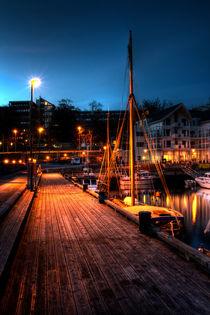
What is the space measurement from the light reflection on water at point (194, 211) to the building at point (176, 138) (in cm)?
1985

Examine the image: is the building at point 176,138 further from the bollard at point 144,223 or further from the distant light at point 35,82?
the bollard at point 144,223

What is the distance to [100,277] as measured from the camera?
4164 millimetres

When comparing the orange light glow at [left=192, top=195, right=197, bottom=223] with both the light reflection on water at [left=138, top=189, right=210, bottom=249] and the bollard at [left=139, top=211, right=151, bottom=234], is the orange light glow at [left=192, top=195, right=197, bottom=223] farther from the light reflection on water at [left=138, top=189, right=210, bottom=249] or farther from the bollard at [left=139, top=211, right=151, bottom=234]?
the bollard at [left=139, top=211, right=151, bottom=234]

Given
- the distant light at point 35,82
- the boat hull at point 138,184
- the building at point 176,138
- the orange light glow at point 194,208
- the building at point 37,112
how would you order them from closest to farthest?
the distant light at point 35,82 → the orange light glow at point 194,208 → the boat hull at point 138,184 → the building at point 176,138 → the building at point 37,112

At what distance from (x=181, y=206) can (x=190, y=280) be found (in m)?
22.9

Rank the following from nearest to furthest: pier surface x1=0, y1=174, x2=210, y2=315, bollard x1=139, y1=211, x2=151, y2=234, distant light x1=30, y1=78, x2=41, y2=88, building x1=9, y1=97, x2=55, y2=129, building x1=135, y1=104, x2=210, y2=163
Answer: pier surface x1=0, y1=174, x2=210, y2=315
bollard x1=139, y1=211, x2=151, y2=234
distant light x1=30, y1=78, x2=41, y2=88
building x1=135, y1=104, x2=210, y2=163
building x1=9, y1=97, x2=55, y2=129

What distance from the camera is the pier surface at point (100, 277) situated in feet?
10.9

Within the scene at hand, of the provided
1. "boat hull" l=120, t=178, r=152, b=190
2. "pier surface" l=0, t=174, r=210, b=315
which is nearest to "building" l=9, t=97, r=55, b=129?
"boat hull" l=120, t=178, r=152, b=190

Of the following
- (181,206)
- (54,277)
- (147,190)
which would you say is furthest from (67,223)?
(147,190)

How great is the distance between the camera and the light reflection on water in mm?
14820

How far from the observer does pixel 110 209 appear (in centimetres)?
1065

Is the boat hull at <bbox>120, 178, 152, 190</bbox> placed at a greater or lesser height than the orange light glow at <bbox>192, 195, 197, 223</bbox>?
greater

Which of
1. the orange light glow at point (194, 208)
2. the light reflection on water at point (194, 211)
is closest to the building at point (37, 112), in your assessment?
the light reflection on water at point (194, 211)

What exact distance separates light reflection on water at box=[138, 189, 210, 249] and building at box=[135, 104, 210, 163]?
1985 cm
